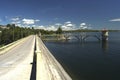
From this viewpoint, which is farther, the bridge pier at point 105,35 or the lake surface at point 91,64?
the bridge pier at point 105,35

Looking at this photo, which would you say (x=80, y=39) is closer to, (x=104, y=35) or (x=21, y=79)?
(x=104, y=35)

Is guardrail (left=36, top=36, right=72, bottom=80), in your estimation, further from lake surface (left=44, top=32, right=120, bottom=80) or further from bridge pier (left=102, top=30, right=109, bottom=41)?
bridge pier (left=102, top=30, right=109, bottom=41)

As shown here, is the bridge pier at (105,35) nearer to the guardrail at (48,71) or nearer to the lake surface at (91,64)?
the lake surface at (91,64)

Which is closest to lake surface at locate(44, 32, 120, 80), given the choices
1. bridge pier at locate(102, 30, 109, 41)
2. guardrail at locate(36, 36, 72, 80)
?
guardrail at locate(36, 36, 72, 80)

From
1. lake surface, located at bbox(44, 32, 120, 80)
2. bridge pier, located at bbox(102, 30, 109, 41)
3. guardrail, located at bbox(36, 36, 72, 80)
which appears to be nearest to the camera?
guardrail, located at bbox(36, 36, 72, 80)

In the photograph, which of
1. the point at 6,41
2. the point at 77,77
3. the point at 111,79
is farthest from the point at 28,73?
the point at 6,41

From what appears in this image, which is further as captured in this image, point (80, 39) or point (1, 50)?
point (80, 39)

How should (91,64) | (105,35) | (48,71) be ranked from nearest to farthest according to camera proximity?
(48,71), (91,64), (105,35)

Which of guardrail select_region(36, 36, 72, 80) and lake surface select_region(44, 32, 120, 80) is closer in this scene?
guardrail select_region(36, 36, 72, 80)

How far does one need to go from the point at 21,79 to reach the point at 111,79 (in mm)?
16680

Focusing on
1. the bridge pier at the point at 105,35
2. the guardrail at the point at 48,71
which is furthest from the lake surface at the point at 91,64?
the bridge pier at the point at 105,35

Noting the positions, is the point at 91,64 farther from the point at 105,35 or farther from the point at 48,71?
the point at 105,35

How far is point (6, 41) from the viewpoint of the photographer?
116 m

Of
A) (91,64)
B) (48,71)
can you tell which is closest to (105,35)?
(91,64)
